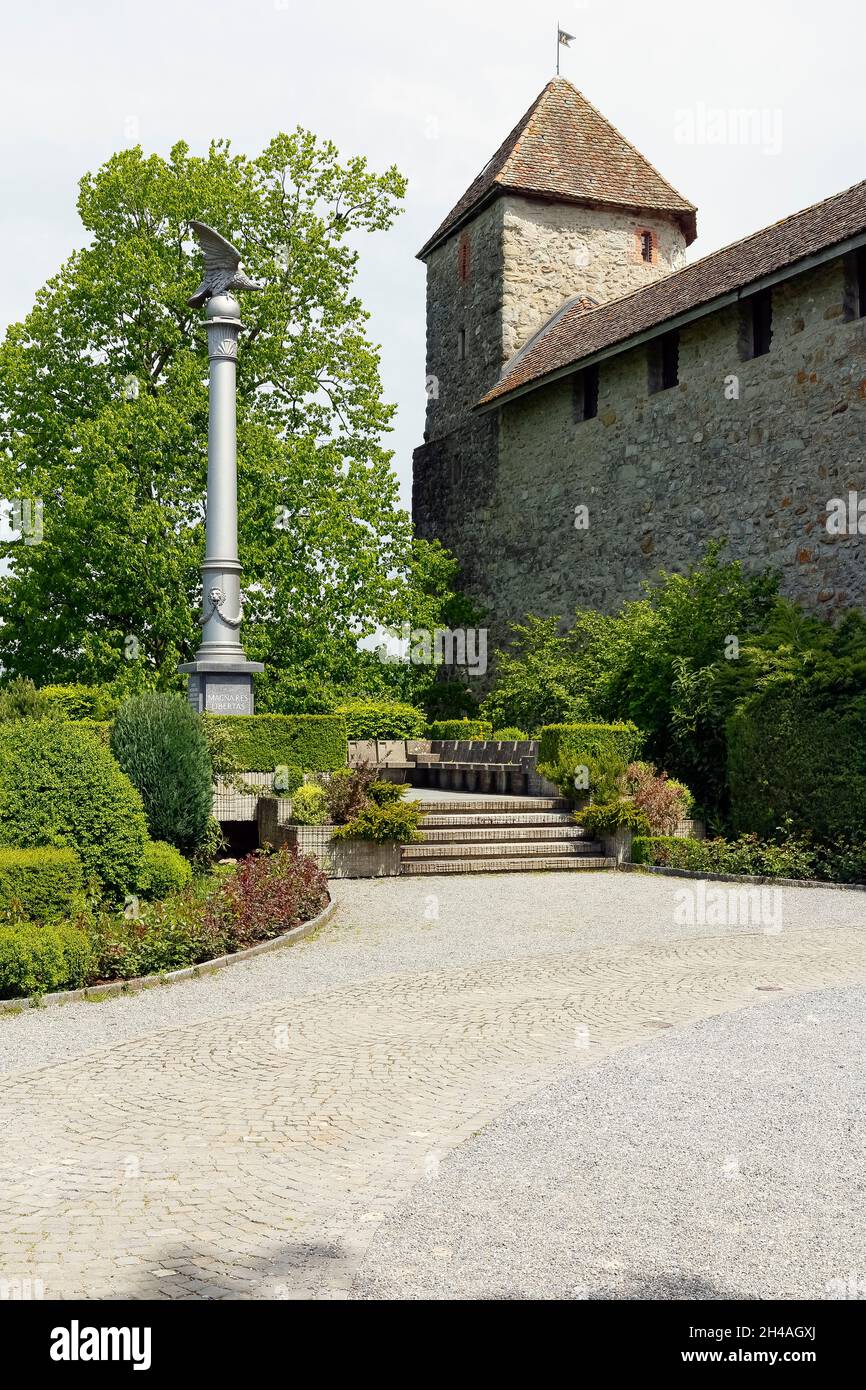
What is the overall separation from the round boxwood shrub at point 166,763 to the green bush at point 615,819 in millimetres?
5222

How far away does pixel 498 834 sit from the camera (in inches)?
644

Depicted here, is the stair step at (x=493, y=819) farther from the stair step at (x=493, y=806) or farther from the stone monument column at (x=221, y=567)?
the stone monument column at (x=221, y=567)

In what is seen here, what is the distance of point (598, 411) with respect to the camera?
2477 centimetres

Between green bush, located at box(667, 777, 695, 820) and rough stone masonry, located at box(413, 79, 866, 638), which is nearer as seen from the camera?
green bush, located at box(667, 777, 695, 820)

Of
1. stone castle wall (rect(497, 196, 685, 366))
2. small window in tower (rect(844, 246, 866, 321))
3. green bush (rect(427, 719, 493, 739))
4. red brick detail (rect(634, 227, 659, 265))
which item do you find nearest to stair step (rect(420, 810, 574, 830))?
green bush (rect(427, 719, 493, 739))

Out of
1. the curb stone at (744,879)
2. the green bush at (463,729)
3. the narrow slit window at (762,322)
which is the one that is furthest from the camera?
the green bush at (463,729)

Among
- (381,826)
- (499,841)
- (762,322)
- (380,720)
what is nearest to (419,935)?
(381,826)

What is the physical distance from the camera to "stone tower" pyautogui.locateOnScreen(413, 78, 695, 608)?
2938cm

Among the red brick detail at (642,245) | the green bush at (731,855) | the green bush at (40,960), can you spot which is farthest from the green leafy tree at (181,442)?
the green bush at (40,960)

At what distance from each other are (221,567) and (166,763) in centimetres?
599

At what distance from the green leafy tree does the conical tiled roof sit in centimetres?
315

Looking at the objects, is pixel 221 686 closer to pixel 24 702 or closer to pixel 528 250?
pixel 24 702

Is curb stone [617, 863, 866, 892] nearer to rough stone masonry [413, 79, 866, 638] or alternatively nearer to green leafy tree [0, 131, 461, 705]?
rough stone masonry [413, 79, 866, 638]

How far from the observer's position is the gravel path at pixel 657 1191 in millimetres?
3967
